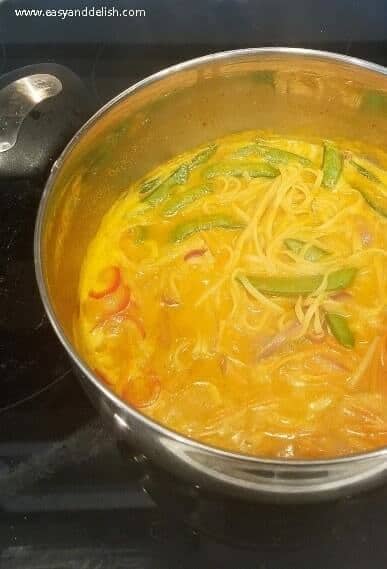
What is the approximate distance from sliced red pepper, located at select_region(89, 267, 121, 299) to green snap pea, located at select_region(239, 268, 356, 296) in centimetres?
53

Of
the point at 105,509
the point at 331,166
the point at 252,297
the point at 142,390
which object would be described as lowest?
the point at 105,509

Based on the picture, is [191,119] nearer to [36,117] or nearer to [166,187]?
[166,187]

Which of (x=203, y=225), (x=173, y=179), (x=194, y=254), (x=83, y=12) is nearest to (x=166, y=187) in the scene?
(x=173, y=179)

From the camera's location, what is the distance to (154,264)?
110 inches

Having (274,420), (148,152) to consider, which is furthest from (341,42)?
(274,420)

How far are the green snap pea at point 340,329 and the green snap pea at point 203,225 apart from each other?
1.96 feet

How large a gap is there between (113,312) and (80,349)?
0.68 ft

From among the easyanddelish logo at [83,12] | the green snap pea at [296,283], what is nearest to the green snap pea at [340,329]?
the green snap pea at [296,283]

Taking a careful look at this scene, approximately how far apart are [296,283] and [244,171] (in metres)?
0.67

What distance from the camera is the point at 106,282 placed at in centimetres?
275

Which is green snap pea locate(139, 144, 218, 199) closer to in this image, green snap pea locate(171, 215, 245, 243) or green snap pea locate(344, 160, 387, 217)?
green snap pea locate(171, 215, 245, 243)

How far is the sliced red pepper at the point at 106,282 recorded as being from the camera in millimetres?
2721

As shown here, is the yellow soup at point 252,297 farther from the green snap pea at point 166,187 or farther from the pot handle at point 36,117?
the pot handle at point 36,117

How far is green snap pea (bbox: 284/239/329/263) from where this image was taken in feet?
9.25
